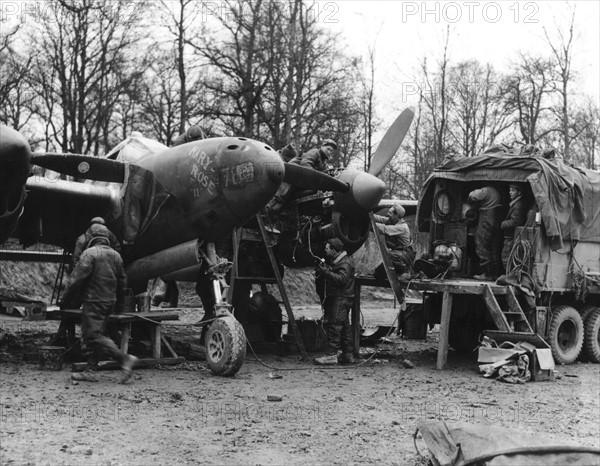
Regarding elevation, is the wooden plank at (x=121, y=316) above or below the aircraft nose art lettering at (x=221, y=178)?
below

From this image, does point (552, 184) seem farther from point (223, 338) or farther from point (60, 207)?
point (60, 207)

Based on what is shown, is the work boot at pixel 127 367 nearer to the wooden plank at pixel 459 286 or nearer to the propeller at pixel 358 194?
the propeller at pixel 358 194

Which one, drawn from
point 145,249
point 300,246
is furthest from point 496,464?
point 300,246

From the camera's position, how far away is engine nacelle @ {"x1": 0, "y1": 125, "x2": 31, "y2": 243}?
849 centimetres

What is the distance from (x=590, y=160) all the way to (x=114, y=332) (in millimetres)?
37387

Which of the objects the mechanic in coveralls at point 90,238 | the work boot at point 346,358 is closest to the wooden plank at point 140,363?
the mechanic in coveralls at point 90,238

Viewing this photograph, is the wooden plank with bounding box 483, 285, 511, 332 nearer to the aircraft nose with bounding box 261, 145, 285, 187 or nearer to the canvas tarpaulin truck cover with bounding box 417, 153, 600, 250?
the canvas tarpaulin truck cover with bounding box 417, 153, 600, 250

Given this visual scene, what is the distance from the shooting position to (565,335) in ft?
43.9

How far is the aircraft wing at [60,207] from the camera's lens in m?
11.4

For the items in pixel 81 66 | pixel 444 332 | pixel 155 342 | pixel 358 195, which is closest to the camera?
pixel 155 342

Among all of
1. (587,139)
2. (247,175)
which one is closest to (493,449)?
(247,175)

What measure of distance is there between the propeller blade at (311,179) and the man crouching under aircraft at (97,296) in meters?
3.00

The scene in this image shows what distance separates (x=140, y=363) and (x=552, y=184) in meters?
7.05

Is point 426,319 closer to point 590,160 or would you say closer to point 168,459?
point 168,459
